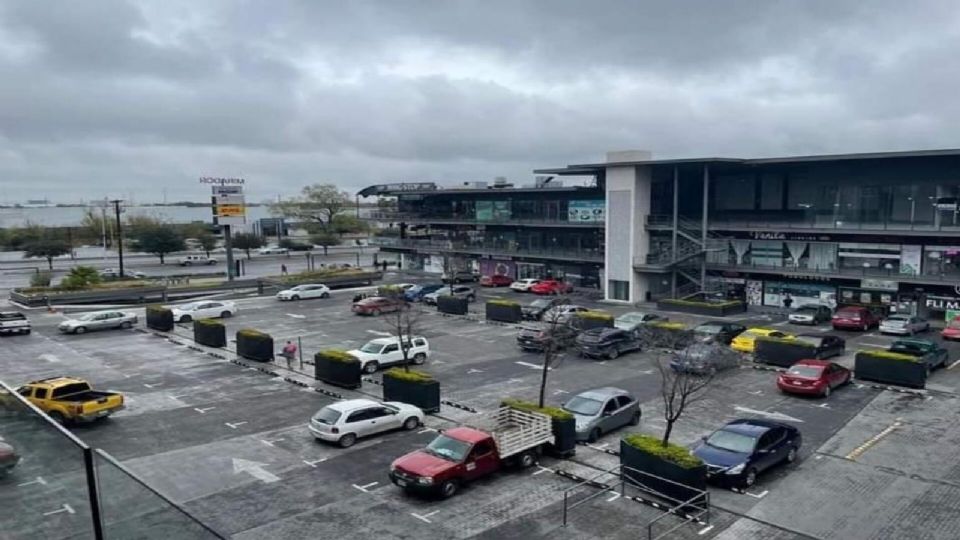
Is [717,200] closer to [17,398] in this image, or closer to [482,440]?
[482,440]

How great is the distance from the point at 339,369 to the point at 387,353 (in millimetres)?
3782

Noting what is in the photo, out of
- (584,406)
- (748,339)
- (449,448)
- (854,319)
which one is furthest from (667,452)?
(854,319)

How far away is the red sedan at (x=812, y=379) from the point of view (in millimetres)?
25828

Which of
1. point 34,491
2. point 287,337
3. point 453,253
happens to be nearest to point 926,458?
point 34,491

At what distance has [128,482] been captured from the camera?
6574 millimetres

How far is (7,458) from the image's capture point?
6.95 metres

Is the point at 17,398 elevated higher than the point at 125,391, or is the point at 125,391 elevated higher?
the point at 17,398

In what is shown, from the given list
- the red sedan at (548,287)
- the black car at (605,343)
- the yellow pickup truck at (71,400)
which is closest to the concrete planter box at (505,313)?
the black car at (605,343)

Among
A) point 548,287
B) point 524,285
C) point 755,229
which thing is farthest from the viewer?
point 524,285

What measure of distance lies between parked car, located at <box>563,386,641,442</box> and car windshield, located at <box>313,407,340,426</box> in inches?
278

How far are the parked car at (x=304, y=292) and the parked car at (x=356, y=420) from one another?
34.0 metres

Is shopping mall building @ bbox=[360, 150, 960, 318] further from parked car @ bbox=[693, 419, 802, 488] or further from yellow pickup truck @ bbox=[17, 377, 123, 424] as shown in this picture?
yellow pickup truck @ bbox=[17, 377, 123, 424]

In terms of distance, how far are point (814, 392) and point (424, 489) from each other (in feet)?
53.2

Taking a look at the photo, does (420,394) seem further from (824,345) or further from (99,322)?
(99,322)
